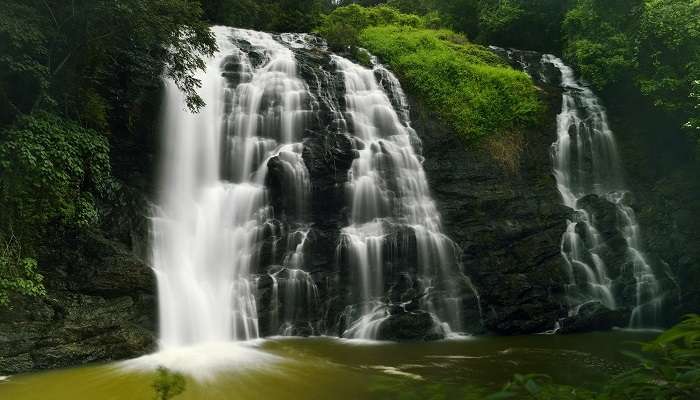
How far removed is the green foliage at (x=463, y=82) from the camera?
15.9 m

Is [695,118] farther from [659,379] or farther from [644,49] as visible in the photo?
[659,379]

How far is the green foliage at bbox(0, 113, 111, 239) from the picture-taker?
8.32 meters

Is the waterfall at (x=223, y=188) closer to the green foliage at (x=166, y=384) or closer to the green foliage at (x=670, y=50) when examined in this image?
the green foliage at (x=166, y=384)

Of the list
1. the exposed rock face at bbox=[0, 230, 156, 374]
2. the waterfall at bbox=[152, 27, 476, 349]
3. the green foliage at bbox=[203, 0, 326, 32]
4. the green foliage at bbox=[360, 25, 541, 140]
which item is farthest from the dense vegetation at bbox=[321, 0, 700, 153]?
the exposed rock face at bbox=[0, 230, 156, 374]

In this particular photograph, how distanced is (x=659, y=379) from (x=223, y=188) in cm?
1132

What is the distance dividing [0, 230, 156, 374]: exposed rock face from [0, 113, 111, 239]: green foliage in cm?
72

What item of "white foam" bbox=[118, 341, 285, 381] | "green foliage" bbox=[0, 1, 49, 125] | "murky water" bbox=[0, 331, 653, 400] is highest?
"green foliage" bbox=[0, 1, 49, 125]

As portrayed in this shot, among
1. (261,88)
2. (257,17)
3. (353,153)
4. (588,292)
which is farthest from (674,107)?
(257,17)

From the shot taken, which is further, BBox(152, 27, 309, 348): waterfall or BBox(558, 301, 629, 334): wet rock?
BBox(558, 301, 629, 334): wet rock

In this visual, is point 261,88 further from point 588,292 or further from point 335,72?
point 588,292

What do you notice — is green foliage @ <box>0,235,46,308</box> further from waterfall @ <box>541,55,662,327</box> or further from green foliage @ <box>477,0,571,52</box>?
green foliage @ <box>477,0,571,52</box>

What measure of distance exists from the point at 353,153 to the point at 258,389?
764 cm

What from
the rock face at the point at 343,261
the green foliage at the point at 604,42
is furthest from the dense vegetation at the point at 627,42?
the rock face at the point at 343,261

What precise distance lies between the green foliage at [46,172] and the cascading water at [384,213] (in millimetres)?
5762
